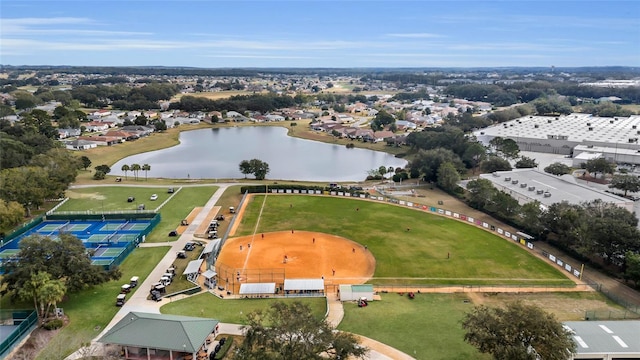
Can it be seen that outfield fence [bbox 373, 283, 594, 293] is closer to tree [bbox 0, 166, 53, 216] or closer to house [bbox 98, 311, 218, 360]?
house [bbox 98, 311, 218, 360]

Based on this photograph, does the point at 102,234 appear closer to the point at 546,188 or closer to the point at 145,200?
the point at 145,200

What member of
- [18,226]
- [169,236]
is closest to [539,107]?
[169,236]

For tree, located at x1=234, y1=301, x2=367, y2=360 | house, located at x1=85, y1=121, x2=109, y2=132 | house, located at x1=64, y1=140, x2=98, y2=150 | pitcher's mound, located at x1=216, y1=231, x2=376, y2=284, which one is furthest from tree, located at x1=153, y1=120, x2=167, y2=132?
tree, located at x1=234, y1=301, x2=367, y2=360

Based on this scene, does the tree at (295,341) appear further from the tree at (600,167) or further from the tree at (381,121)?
the tree at (381,121)

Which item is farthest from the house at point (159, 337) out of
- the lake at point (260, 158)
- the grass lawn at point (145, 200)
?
the lake at point (260, 158)

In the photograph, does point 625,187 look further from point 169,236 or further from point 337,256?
point 169,236

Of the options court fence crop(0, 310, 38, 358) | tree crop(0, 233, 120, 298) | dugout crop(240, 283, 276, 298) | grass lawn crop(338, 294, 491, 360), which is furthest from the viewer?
dugout crop(240, 283, 276, 298)
